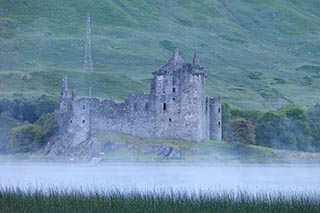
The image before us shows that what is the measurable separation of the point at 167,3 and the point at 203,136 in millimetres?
110087

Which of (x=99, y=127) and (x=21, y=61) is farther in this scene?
(x=21, y=61)

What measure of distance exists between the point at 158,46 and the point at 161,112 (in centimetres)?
7483

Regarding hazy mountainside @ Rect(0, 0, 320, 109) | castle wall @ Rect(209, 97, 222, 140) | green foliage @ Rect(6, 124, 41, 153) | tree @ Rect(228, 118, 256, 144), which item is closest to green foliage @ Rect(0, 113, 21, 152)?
green foliage @ Rect(6, 124, 41, 153)

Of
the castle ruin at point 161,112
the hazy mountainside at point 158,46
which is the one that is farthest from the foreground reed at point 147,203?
the hazy mountainside at point 158,46

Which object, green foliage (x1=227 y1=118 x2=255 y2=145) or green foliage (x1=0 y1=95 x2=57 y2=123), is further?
green foliage (x1=0 y1=95 x2=57 y2=123)

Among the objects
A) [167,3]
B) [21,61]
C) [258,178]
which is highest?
[167,3]

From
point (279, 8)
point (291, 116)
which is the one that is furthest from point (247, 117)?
point (279, 8)

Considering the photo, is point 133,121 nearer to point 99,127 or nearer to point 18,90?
point 99,127

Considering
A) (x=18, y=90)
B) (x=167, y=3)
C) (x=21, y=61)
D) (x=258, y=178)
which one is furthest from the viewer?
(x=167, y=3)

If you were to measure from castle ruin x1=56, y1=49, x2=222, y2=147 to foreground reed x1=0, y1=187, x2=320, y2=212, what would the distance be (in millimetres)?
36896

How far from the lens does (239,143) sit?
76.2 meters

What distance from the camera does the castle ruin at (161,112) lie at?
7719 centimetres

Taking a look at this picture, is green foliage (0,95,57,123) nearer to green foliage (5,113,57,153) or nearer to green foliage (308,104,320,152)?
green foliage (5,113,57,153)

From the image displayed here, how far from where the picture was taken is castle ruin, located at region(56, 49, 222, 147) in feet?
253
